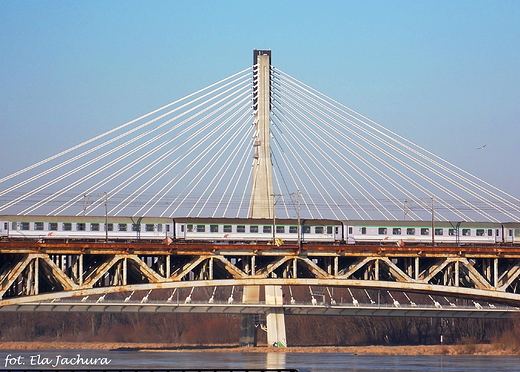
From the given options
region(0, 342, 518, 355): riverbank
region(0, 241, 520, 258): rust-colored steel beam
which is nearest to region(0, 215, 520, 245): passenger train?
region(0, 241, 520, 258): rust-colored steel beam

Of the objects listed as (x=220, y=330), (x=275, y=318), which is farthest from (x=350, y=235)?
(x=220, y=330)

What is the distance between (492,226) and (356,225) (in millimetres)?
13540

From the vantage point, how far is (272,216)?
7756cm

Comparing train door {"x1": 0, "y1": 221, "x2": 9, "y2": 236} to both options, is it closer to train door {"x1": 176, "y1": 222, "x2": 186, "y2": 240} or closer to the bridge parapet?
the bridge parapet

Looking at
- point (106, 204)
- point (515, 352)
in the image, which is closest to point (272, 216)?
point (106, 204)

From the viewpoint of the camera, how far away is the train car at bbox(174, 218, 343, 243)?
8075 cm

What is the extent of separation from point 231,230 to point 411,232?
1764cm

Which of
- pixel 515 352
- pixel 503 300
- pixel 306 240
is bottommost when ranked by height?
pixel 515 352

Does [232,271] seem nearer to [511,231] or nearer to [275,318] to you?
[275,318]

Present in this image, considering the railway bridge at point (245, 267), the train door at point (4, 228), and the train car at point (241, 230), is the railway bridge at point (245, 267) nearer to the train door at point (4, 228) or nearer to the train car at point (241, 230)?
the train car at point (241, 230)

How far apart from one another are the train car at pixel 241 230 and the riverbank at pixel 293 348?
15.4 meters

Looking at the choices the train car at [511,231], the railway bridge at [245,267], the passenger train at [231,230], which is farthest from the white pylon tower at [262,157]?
the train car at [511,231]

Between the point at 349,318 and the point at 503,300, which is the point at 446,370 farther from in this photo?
the point at 349,318

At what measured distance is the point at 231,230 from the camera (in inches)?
3226
